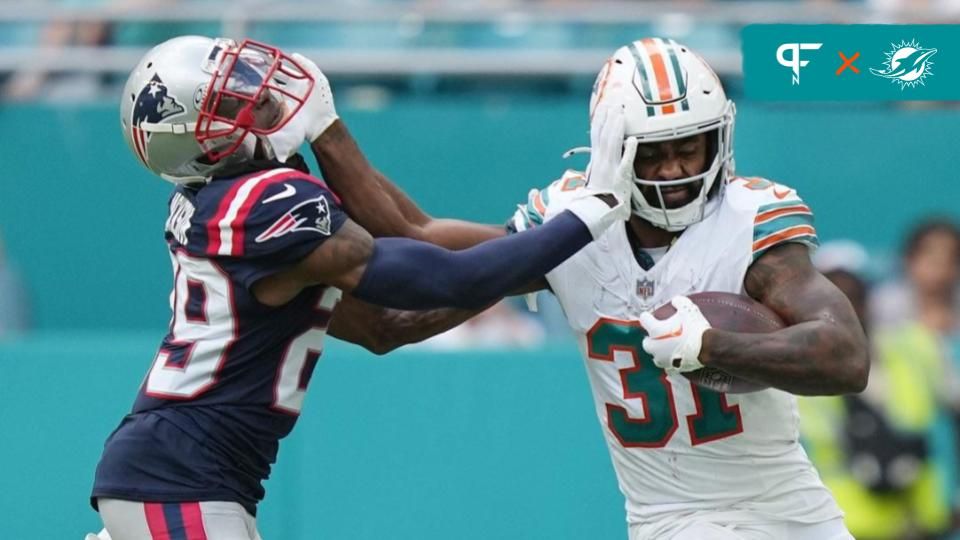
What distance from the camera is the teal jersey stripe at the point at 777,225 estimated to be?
171 inches

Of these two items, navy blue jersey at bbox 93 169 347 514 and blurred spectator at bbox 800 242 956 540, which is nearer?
navy blue jersey at bbox 93 169 347 514

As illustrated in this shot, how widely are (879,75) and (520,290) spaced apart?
1.90 m

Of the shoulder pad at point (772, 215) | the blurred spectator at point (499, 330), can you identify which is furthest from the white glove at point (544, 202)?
the blurred spectator at point (499, 330)

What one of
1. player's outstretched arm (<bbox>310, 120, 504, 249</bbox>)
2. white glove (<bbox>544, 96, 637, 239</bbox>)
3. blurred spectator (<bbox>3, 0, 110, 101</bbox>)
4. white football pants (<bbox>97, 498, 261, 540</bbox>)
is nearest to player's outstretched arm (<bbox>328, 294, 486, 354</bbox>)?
player's outstretched arm (<bbox>310, 120, 504, 249</bbox>)

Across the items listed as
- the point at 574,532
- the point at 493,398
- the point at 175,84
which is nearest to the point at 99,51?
the point at 493,398

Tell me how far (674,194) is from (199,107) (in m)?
1.22

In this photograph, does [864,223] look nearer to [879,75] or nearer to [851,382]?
[879,75]

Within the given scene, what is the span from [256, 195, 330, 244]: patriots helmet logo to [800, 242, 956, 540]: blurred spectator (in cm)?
287

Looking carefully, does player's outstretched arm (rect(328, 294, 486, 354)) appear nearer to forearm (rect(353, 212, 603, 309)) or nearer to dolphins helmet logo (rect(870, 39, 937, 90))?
forearm (rect(353, 212, 603, 309))

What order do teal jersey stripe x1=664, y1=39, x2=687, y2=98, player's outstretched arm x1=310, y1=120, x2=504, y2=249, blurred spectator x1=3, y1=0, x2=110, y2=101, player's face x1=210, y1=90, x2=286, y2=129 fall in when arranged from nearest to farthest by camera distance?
player's face x1=210, y1=90, x2=286, y2=129 → teal jersey stripe x1=664, y1=39, x2=687, y2=98 → player's outstretched arm x1=310, y1=120, x2=504, y2=249 → blurred spectator x1=3, y1=0, x2=110, y2=101

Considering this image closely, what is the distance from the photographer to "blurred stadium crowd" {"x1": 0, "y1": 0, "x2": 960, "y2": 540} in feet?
21.4

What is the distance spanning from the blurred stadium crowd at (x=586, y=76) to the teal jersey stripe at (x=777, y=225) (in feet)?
7.09

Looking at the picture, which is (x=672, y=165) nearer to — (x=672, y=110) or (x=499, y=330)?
(x=672, y=110)

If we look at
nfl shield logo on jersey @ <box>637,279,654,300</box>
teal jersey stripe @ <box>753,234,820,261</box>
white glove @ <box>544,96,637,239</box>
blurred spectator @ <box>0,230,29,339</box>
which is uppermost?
white glove @ <box>544,96,637,239</box>
